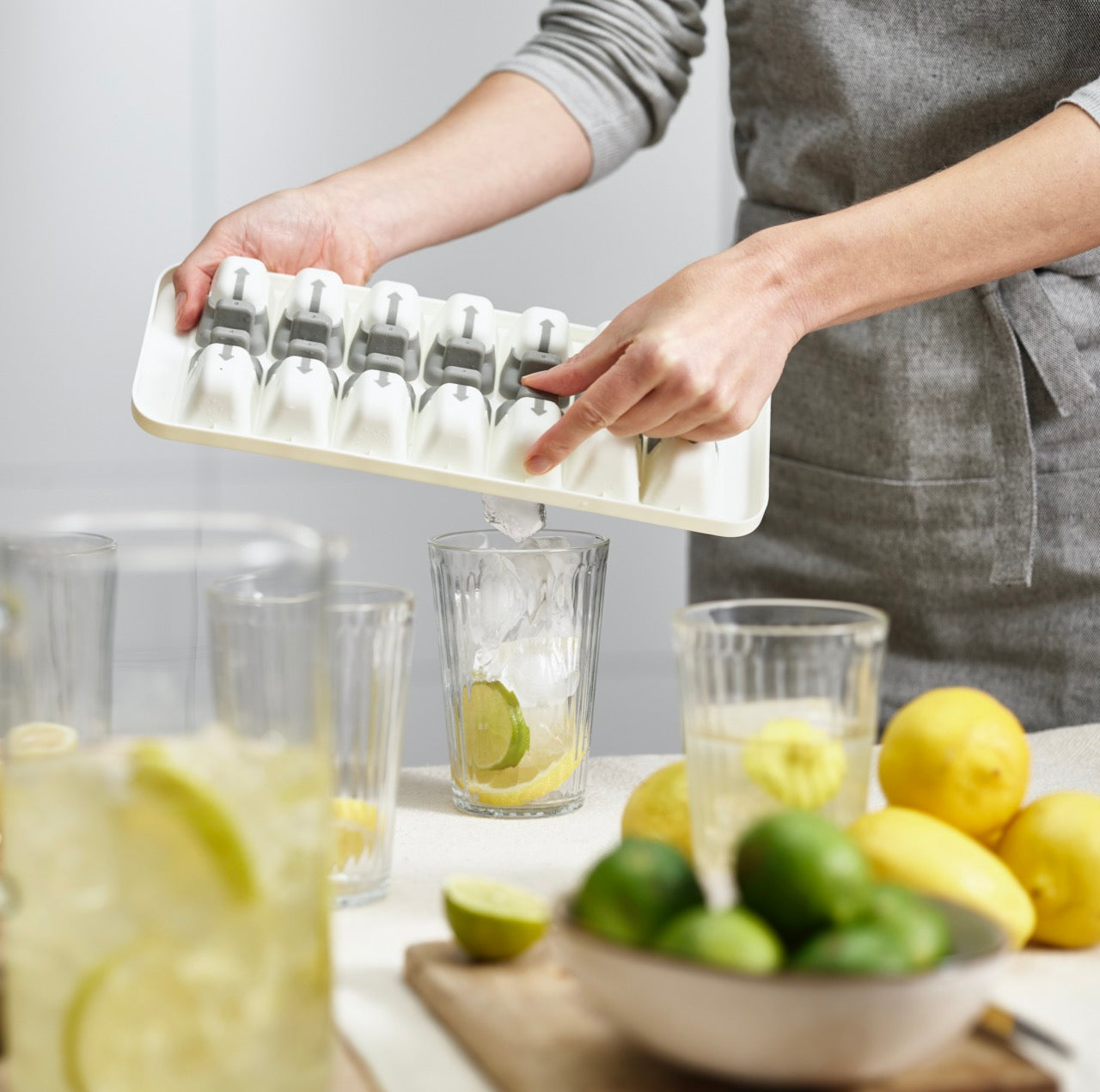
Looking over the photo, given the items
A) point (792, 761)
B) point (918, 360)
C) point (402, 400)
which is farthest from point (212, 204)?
point (792, 761)

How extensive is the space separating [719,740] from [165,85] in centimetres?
172

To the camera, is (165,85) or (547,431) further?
(165,85)

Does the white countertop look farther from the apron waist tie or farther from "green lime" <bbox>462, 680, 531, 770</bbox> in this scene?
the apron waist tie

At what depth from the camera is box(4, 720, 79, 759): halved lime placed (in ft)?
1.33

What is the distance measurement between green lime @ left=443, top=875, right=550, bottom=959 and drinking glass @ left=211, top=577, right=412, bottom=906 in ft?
0.36

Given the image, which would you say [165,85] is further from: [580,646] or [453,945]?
[453,945]

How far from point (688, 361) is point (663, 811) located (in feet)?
0.90

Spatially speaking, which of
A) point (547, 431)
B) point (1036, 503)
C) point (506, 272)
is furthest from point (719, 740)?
point (506, 272)

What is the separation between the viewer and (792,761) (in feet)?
1.81

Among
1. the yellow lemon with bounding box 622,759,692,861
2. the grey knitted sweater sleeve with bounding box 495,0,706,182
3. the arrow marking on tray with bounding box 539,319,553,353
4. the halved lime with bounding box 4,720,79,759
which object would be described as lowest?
the yellow lemon with bounding box 622,759,692,861

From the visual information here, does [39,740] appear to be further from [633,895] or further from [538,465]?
[538,465]

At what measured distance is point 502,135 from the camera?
117cm

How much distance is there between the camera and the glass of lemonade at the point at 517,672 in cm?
77

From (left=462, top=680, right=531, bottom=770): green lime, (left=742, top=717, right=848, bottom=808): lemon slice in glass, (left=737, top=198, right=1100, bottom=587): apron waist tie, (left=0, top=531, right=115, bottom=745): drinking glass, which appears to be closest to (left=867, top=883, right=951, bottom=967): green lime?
(left=742, top=717, right=848, bottom=808): lemon slice in glass
